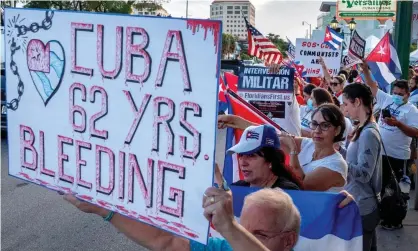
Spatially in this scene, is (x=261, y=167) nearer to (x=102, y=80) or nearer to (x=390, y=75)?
(x=102, y=80)

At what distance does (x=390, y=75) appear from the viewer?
7605 millimetres

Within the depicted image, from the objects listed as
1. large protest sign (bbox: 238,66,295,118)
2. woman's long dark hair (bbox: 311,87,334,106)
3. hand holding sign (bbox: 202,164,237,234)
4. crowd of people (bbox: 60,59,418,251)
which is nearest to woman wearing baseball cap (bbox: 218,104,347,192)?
crowd of people (bbox: 60,59,418,251)

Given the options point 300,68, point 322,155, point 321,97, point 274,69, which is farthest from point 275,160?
point 300,68

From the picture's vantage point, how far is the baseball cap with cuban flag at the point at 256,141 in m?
2.67

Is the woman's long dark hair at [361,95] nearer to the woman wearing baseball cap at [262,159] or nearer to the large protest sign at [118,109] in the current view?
the woman wearing baseball cap at [262,159]

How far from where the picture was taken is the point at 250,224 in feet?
5.72

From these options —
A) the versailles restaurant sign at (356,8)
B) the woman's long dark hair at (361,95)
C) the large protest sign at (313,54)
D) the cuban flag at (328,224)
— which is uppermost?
the versailles restaurant sign at (356,8)

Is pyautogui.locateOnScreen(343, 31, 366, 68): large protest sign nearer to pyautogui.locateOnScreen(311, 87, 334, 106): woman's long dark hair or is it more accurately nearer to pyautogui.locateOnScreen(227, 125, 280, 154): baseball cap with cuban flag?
pyautogui.locateOnScreen(311, 87, 334, 106): woman's long dark hair

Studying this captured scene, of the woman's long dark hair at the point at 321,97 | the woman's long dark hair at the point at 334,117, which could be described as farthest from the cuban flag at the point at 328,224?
the woman's long dark hair at the point at 321,97

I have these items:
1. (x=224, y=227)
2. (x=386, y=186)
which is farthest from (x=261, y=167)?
(x=386, y=186)

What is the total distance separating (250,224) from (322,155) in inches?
64.0

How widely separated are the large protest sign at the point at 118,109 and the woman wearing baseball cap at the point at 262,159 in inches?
33.1

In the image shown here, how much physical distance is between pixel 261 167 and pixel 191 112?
3.34ft

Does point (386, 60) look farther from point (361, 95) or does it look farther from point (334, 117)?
point (334, 117)
